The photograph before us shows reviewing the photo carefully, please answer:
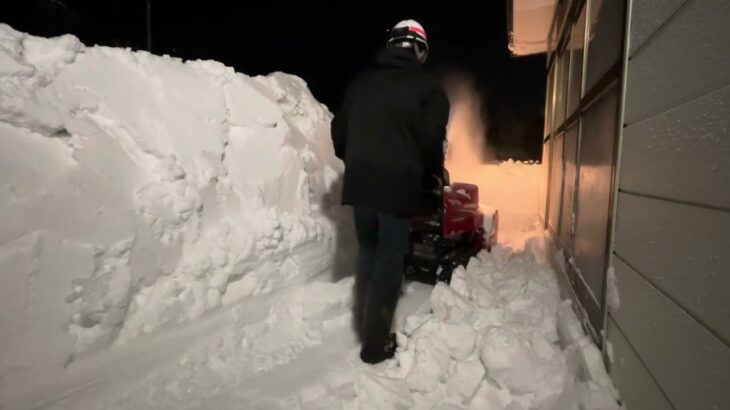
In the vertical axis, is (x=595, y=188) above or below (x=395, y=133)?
below

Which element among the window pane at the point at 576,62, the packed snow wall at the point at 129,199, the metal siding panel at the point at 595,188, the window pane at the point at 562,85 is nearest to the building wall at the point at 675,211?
the metal siding panel at the point at 595,188

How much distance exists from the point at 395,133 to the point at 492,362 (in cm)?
153

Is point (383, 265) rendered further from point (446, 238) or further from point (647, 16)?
Result: point (647, 16)

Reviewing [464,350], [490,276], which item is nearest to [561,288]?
[490,276]

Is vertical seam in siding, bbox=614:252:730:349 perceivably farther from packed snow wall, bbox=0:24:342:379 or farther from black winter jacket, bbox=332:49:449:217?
packed snow wall, bbox=0:24:342:379

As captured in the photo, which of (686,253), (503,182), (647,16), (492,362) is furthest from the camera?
(503,182)

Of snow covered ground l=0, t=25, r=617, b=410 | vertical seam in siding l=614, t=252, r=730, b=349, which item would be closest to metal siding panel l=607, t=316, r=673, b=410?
snow covered ground l=0, t=25, r=617, b=410

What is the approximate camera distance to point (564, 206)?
434cm

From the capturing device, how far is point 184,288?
261 centimetres

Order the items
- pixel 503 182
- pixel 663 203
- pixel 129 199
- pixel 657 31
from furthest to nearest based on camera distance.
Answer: pixel 503 182 → pixel 129 199 → pixel 657 31 → pixel 663 203

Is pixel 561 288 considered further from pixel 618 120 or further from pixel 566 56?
pixel 566 56

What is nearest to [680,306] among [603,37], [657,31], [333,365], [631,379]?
[631,379]

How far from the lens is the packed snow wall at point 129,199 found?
2.10 m

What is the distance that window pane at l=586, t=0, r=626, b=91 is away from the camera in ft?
7.30
